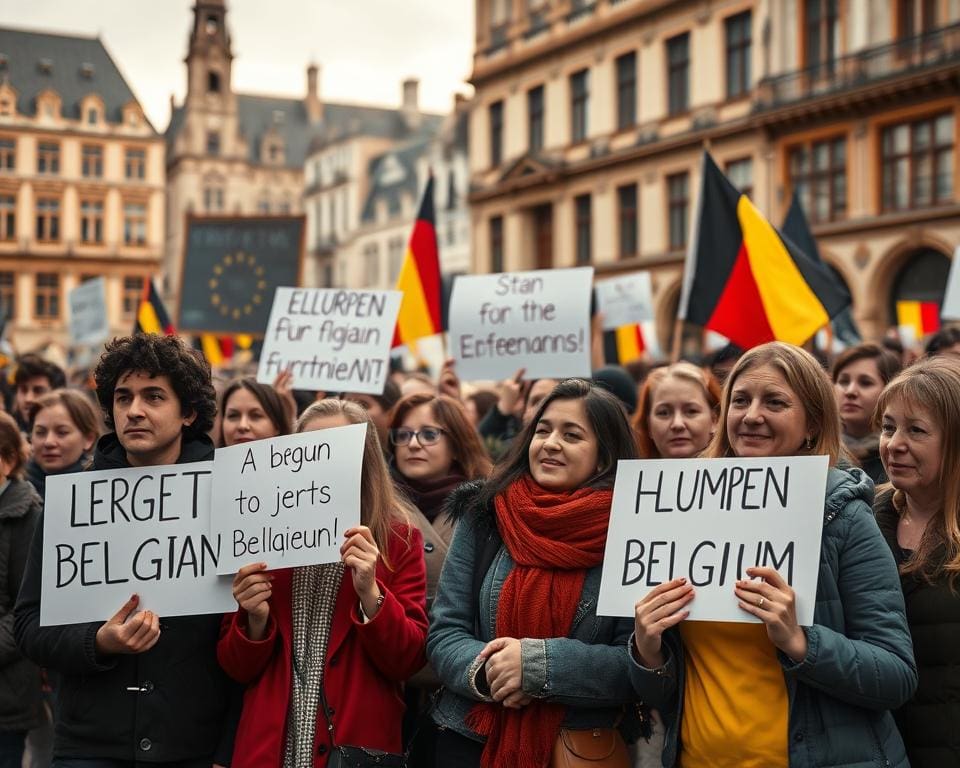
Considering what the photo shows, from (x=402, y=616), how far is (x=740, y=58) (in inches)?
1103

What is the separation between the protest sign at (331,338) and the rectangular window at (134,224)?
A: 67038 mm

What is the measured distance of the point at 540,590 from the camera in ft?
11.9

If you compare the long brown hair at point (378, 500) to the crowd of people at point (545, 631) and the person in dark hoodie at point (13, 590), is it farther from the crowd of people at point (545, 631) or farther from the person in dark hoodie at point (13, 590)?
Answer: the person in dark hoodie at point (13, 590)

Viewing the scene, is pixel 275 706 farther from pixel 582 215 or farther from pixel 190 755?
pixel 582 215

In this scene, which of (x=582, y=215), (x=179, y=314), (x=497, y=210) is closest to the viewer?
(x=179, y=314)

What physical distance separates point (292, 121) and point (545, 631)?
96.9 metres

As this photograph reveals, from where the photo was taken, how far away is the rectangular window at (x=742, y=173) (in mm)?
29422

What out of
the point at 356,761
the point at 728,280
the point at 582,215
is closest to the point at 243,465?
the point at 356,761

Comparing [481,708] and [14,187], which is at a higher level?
[14,187]

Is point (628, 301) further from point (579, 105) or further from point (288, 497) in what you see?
point (579, 105)

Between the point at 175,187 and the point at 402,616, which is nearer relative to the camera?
the point at 402,616

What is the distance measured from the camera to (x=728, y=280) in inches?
317

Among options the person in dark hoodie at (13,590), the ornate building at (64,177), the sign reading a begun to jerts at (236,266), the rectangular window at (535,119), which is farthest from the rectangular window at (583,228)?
the ornate building at (64,177)

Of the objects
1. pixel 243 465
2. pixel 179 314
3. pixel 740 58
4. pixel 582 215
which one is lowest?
pixel 243 465
